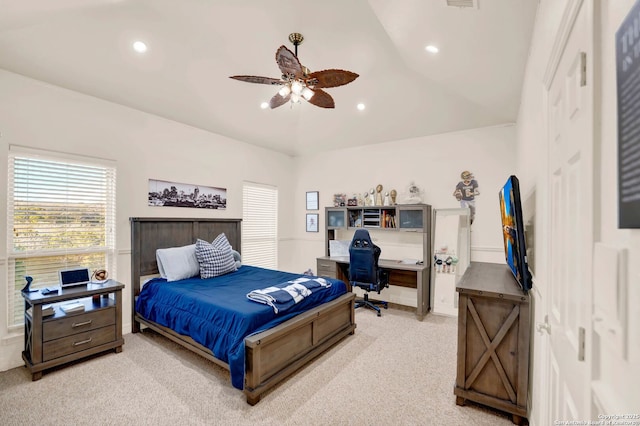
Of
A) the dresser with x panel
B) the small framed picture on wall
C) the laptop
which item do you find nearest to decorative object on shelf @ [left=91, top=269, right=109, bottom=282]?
the laptop

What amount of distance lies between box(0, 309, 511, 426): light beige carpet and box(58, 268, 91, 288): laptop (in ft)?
2.57

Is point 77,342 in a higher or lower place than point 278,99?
lower

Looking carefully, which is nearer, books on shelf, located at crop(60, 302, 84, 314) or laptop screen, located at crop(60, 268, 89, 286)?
books on shelf, located at crop(60, 302, 84, 314)

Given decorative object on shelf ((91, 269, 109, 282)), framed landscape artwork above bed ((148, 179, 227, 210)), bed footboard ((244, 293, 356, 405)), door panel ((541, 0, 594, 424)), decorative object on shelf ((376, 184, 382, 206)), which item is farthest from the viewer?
decorative object on shelf ((376, 184, 382, 206))

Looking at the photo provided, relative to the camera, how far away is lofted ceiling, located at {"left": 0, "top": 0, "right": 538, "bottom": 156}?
7.38ft

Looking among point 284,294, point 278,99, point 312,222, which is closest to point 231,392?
point 284,294

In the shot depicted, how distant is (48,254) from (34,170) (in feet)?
2.84

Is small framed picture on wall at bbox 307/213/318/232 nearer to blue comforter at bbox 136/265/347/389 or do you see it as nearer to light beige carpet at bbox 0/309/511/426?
blue comforter at bbox 136/265/347/389

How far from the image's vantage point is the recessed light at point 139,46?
9.05 ft

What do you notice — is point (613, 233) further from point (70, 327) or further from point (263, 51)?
point (70, 327)

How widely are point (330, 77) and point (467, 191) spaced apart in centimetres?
287

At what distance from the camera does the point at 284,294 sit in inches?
107

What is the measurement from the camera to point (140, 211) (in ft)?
12.1

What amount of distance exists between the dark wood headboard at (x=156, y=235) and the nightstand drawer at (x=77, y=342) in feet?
2.02
